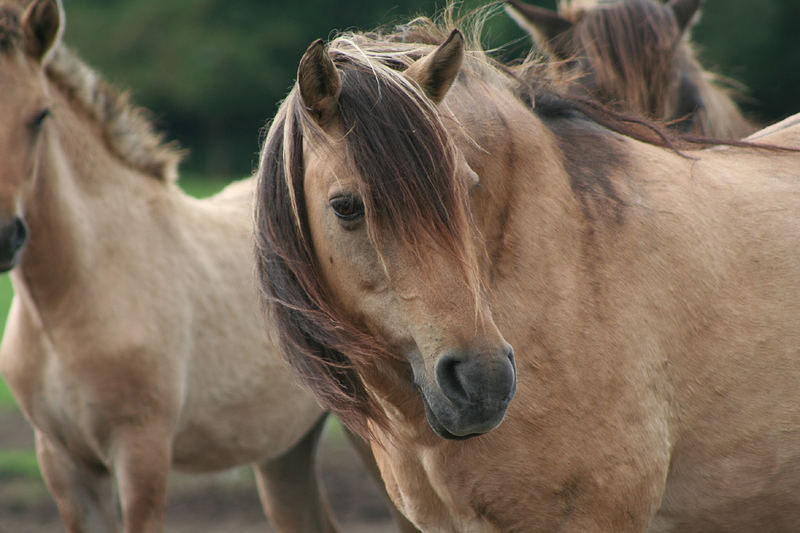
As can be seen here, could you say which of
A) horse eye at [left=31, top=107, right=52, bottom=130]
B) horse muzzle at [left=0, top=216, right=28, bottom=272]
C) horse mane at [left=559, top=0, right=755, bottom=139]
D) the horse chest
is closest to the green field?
horse muzzle at [left=0, top=216, right=28, bottom=272]

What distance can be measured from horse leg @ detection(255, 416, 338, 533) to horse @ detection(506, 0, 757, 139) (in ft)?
7.66

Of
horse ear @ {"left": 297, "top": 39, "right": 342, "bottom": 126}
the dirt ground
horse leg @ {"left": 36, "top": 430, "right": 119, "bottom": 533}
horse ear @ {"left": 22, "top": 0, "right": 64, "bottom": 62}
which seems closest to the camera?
horse ear @ {"left": 297, "top": 39, "right": 342, "bottom": 126}

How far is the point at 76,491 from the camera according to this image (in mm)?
3789

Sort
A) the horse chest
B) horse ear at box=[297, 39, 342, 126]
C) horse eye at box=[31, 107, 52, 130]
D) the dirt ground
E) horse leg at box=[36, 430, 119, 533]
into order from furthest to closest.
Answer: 1. the dirt ground
2. horse leg at box=[36, 430, 119, 533]
3. horse eye at box=[31, 107, 52, 130]
4. the horse chest
5. horse ear at box=[297, 39, 342, 126]

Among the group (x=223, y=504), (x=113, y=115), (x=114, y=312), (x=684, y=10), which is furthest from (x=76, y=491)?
(x=684, y=10)

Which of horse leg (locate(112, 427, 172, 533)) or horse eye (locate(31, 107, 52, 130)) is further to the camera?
horse leg (locate(112, 427, 172, 533))

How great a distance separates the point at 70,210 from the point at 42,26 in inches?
32.2

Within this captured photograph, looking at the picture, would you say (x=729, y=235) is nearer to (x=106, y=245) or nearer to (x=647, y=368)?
(x=647, y=368)

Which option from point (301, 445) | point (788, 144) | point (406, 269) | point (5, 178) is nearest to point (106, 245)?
point (5, 178)

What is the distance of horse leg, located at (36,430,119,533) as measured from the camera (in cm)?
376

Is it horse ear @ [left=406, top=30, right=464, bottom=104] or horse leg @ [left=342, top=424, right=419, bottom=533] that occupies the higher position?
horse ear @ [left=406, top=30, right=464, bottom=104]

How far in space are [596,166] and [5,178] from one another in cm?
231

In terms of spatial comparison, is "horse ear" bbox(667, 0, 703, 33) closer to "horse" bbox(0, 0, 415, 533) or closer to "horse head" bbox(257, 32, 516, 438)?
"horse" bbox(0, 0, 415, 533)

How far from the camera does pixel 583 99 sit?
8.55 feet
